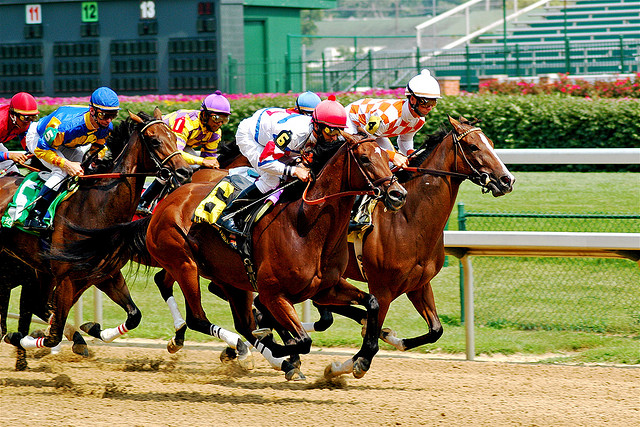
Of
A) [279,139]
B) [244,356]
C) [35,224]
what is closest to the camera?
[279,139]

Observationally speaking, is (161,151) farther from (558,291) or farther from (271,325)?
(558,291)

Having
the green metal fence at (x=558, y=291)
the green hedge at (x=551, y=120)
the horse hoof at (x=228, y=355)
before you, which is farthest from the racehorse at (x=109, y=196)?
the green hedge at (x=551, y=120)

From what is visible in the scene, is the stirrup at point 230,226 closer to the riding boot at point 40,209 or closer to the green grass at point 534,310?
the green grass at point 534,310

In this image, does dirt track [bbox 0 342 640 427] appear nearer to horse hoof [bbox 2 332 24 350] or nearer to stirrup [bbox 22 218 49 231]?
horse hoof [bbox 2 332 24 350]

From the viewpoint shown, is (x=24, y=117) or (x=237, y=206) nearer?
(x=237, y=206)

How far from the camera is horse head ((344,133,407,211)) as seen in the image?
180 inches

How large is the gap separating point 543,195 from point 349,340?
3.54m

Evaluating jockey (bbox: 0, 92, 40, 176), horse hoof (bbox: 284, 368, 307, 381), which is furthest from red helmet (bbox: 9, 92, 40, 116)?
horse hoof (bbox: 284, 368, 307, 381)

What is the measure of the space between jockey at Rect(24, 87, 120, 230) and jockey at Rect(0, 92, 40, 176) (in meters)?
0.22

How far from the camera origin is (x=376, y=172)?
4.66 meters

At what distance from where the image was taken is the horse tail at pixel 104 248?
18.8ft

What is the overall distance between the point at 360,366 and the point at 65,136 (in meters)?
2.37

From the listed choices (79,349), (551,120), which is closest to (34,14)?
(551,120)

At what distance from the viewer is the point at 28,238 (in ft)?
19.9
